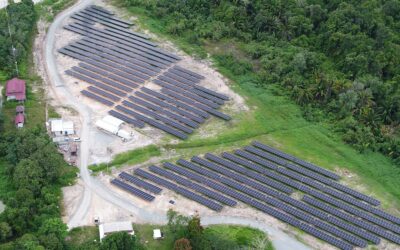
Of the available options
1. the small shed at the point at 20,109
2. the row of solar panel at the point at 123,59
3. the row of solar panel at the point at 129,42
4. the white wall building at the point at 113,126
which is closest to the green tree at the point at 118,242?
the white wall building at the point at 113,126

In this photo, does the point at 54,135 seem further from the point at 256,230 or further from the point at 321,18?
the point at 321,18

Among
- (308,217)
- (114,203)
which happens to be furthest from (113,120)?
(308,217)

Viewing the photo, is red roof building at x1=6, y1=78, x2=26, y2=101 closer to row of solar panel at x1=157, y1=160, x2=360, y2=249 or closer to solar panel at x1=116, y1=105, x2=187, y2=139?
solar panel at x1=116, y1=105, x2=187, y2=139

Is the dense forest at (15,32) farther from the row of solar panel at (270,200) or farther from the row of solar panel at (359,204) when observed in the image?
the row of solar panel at (359,204)

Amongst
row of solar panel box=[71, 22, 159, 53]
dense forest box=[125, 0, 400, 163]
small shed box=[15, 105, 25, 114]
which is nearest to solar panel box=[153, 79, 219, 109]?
dense forest box=[125, 0, 400, 163]

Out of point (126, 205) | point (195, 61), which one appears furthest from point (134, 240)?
point (195, 61)

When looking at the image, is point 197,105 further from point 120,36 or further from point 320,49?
point 320,49
